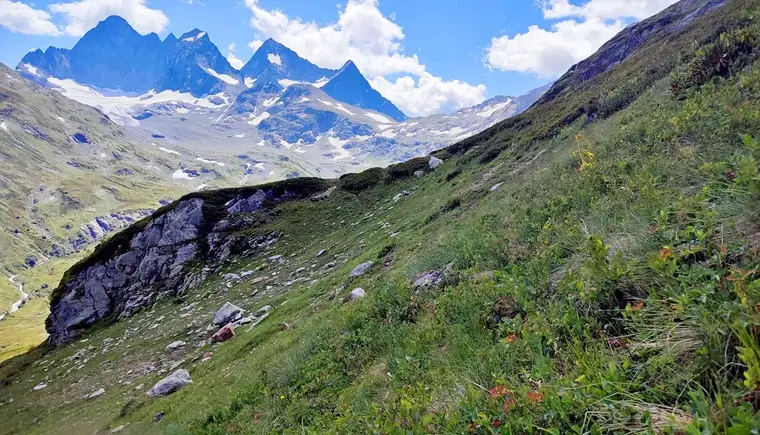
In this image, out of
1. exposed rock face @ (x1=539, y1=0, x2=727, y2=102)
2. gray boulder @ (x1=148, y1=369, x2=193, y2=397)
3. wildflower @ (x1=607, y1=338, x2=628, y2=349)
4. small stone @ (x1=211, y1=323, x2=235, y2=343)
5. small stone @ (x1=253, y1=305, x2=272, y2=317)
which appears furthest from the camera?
exposed rock face @ (x1=539, y1=0, x2=727, y2=102)

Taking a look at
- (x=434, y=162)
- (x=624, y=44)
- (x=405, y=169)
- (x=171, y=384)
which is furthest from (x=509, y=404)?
(x=624, y=44)

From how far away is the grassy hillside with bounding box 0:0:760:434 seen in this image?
307cm

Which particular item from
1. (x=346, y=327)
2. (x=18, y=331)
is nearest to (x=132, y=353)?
(x=346, y=327)

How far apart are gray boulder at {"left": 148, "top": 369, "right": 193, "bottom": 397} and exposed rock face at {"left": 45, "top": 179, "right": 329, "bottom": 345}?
1498 centimetres

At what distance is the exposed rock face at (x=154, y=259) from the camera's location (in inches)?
1366

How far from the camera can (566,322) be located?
436cm

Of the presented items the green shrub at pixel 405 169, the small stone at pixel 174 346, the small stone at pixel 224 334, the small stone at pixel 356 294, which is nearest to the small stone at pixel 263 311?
the small stone at pixel 224 334

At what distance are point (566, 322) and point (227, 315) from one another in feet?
74.4

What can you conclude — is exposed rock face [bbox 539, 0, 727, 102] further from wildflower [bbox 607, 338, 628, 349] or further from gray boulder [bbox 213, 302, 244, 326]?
wildflower [bbox 607, 338, 628, 349]

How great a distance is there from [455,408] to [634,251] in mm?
2968

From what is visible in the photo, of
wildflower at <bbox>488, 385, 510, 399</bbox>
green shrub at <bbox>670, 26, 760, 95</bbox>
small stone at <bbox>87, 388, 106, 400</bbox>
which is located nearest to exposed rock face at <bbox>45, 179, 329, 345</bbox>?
small stone at <bbox>87, 388, 106, 400</bbox>

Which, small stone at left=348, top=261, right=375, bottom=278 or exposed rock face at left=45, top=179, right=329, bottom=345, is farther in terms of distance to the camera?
exposed rock face at left=45, top=179, right=329, bottom=345

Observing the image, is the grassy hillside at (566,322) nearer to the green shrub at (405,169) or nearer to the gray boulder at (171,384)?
the gray boulder at (171,384)

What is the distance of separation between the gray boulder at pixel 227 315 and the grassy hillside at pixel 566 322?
340cm
